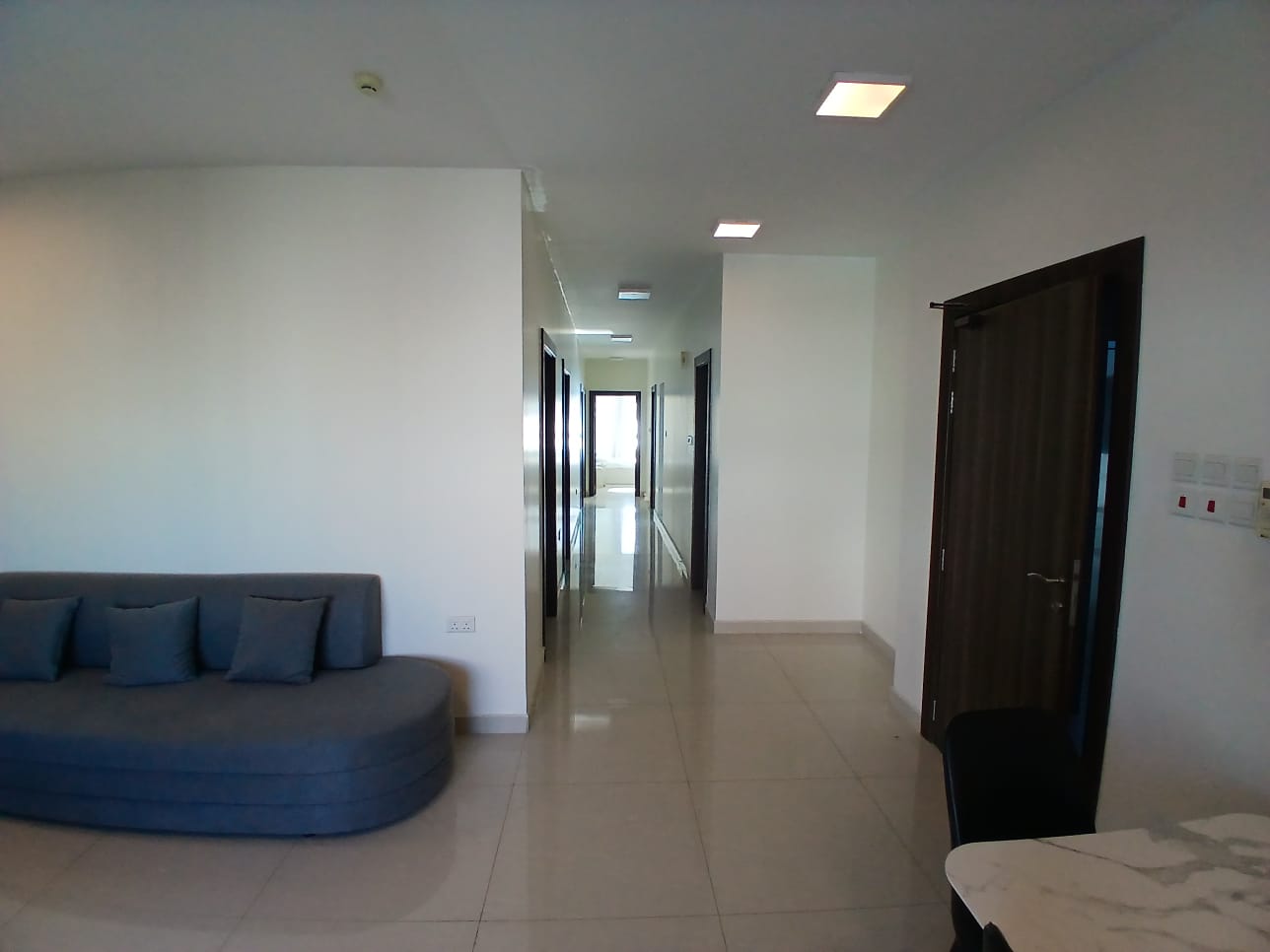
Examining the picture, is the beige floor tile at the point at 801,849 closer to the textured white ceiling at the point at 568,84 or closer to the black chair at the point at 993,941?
the black chair at the point at 993,941

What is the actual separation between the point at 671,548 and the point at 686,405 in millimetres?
1901

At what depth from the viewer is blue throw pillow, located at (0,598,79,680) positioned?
2.66 m

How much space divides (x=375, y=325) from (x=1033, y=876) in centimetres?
308

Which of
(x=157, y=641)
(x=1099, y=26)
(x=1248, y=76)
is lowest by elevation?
(x=157, y=641)

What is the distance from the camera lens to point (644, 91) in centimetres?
220

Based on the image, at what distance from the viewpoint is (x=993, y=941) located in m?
0.81

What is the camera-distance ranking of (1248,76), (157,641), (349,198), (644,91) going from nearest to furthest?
(1248,76)
(644,91)
(157,641)
(349,198)

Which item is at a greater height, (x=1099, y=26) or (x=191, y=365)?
(x=1099, y=26)

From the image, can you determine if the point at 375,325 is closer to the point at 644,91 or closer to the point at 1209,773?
the point at 644,91

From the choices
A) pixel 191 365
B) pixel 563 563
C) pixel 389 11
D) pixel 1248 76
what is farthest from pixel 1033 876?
pixel 563 563

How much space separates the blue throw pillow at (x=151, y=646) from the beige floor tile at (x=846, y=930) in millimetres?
2485

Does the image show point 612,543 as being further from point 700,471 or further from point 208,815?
point 208,815

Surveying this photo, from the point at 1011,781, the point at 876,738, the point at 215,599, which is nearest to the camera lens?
the point at 1011,781

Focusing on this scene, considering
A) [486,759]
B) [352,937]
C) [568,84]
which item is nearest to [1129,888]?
[352,937]
